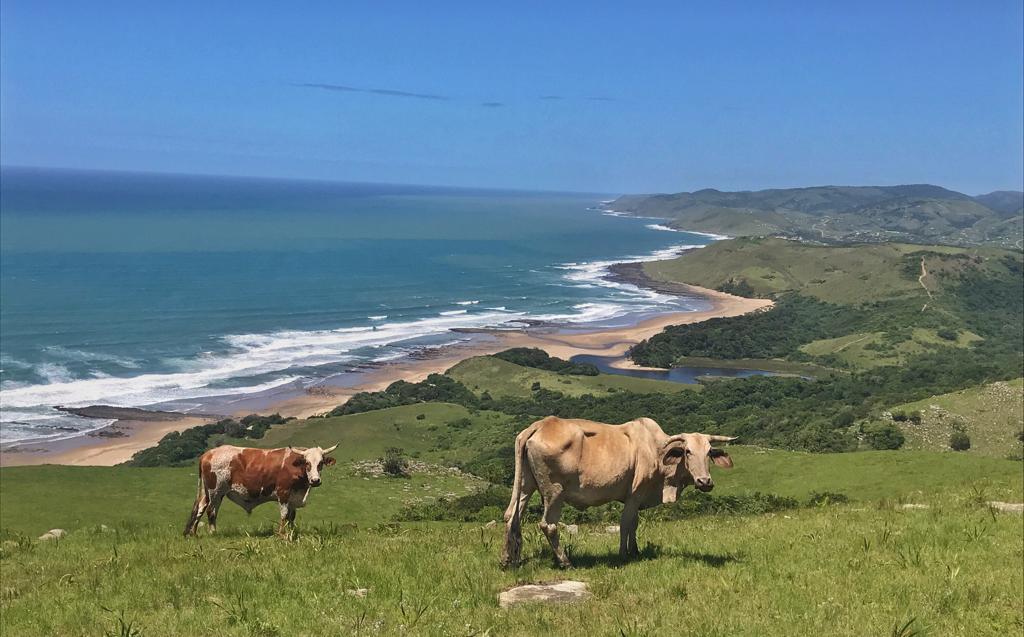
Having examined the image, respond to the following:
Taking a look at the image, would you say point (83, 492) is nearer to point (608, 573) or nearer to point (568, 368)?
point (608, 573)

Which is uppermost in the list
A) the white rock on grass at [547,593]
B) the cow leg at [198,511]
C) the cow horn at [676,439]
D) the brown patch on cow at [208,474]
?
the cow horn at [676,439]

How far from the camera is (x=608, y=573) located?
33.0 feet

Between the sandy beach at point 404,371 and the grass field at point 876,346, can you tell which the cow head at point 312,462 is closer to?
the sandy beach at point 404,371

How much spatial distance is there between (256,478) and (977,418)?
48.0 metres

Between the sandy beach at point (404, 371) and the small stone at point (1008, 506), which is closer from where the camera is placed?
the small stone at point (1008, 506)

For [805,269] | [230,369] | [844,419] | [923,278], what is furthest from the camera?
[805,269]

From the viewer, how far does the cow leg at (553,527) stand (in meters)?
10.4

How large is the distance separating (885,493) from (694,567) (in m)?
18.1

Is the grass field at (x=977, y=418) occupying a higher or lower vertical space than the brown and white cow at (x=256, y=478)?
lower

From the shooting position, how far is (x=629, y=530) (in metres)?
11.1

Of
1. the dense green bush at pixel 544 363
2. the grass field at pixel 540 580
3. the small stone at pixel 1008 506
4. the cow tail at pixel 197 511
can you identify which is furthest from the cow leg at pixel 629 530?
the dense green bush at pixel 544 363

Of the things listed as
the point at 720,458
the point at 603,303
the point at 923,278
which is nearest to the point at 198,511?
the point at 720,458

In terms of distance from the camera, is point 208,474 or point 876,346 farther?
point 876,346

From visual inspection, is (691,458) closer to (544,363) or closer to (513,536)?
(513,536)
